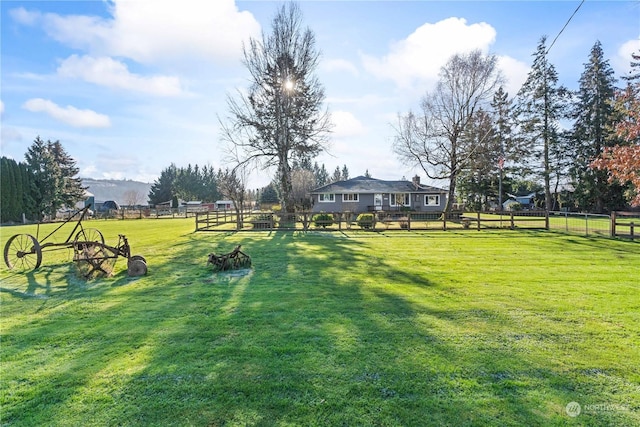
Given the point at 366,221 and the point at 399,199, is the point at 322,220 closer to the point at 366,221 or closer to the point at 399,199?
the point at 366,221

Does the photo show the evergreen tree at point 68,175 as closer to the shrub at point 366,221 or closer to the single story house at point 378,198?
the single story house at point 378,198

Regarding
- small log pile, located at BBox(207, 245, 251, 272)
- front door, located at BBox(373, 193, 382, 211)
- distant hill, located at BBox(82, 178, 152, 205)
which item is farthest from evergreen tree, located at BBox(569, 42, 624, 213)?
distant hill, located at BBox(82, 178, 152, 205)

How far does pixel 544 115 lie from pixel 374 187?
19705mm

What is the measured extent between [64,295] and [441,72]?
27.9 metres

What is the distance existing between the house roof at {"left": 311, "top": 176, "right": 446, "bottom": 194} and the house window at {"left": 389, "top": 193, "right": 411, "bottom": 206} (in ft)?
1.76

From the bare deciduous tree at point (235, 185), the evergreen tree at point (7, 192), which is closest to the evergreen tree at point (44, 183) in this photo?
the evergreen tree at point (7, 192)

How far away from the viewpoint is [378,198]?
33.8 meters

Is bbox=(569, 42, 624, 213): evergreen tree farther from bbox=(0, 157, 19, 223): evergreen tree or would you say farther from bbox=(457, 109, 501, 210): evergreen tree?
bbox=(0, 157, 19, 223): evergreen tree

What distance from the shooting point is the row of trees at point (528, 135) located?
25844 mm

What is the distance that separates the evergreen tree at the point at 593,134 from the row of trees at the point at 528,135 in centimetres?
8

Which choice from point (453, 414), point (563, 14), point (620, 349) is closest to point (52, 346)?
point (453, 414)

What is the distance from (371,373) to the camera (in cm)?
322

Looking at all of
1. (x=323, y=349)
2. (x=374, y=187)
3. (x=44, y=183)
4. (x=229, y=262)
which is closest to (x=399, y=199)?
(x=374, y=187)

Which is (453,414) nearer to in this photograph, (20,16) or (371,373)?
(371,373)
